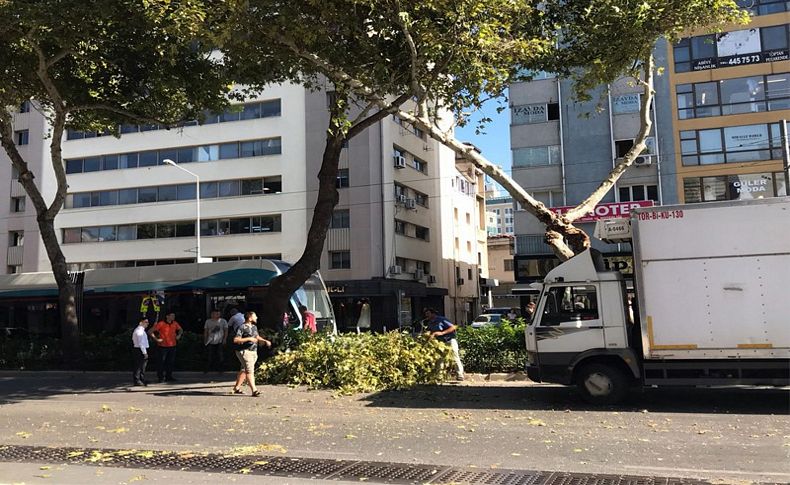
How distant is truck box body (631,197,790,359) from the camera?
9.34 m

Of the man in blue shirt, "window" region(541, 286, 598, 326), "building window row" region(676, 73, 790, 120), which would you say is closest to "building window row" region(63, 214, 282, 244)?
"building window row" region(676, 73, 790, 120)

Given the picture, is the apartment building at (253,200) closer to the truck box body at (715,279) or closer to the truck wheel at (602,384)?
the truck wheel at (602,384)

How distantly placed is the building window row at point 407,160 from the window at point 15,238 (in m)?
26.6

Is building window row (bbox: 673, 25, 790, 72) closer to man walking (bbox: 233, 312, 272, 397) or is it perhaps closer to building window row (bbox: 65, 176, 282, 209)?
building window row (bbox: 65, 176, 282, 209)

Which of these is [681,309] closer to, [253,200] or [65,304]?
[65,304]

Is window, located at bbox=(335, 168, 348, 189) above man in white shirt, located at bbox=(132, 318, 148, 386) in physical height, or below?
above

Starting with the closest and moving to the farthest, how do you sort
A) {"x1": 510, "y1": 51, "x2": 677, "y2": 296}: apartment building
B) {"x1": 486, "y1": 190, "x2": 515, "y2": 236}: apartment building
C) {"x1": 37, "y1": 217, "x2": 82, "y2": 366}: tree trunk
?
1. {"x1": 37, "y1": 217, "x2": 82, "y2": 366}: tree trunk
2. {"x1": 510, "y1": 51, "x2": 677, "y2": 296}: apartment building
3. {"x1": 486, "y1": 190, "x2": 515, "y2": 236}: apartment building

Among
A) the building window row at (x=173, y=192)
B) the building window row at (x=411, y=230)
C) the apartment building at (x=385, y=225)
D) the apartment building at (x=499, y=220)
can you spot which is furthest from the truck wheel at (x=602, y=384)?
the apartment building at (x=499, y=220)

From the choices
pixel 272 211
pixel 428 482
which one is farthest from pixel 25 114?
pixel 428 482

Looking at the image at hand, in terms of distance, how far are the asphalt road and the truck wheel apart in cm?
24

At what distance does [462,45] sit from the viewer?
10852mm

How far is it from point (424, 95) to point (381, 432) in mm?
6676

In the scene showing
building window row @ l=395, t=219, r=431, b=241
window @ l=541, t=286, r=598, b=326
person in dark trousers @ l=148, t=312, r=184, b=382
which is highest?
building window row @ l=395, t=219, r=431, b=241

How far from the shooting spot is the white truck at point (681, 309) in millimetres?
9359
